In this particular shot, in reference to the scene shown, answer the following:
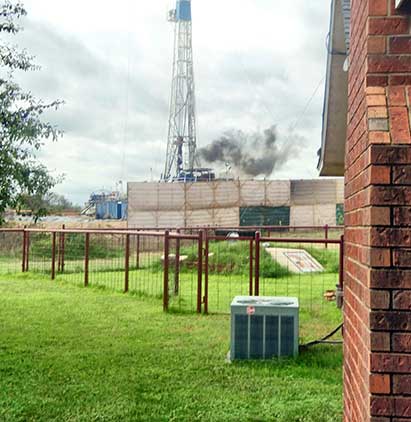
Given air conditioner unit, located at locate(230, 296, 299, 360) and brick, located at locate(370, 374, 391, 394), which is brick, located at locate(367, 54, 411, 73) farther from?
air conditioner unit, located at locate(230, 296, 299, 360)

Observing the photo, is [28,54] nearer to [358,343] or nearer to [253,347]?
[253,347]

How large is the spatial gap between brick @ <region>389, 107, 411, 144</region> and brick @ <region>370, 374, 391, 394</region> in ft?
2.62

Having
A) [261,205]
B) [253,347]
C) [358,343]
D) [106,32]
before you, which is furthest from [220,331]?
[261,205]

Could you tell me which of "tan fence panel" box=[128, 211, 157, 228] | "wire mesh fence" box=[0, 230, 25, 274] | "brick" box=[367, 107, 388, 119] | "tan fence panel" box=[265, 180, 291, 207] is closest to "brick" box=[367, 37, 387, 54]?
"brick" box=[367, 107, 388, 119]

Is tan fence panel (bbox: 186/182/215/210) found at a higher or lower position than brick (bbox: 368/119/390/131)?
higher

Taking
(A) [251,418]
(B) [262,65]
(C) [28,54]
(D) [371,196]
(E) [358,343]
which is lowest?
(A) [251,418]

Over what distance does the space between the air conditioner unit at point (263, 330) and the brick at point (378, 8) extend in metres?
3.11

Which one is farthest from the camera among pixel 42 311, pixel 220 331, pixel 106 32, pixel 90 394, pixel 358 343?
pixel 106 32

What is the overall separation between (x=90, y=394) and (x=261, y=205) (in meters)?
20.4

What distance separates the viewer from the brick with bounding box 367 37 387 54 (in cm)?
189

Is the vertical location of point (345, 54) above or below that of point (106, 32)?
below

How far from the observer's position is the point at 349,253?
2.34 metres

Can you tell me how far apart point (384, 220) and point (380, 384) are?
0.56 meters

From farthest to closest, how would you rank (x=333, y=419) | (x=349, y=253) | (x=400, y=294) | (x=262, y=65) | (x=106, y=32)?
1. (x=262, y=65)
2. (x=106, y=32)
3. (x=333, y=419)
4. (x=349, y=253)
5. (x=400, y=294)
